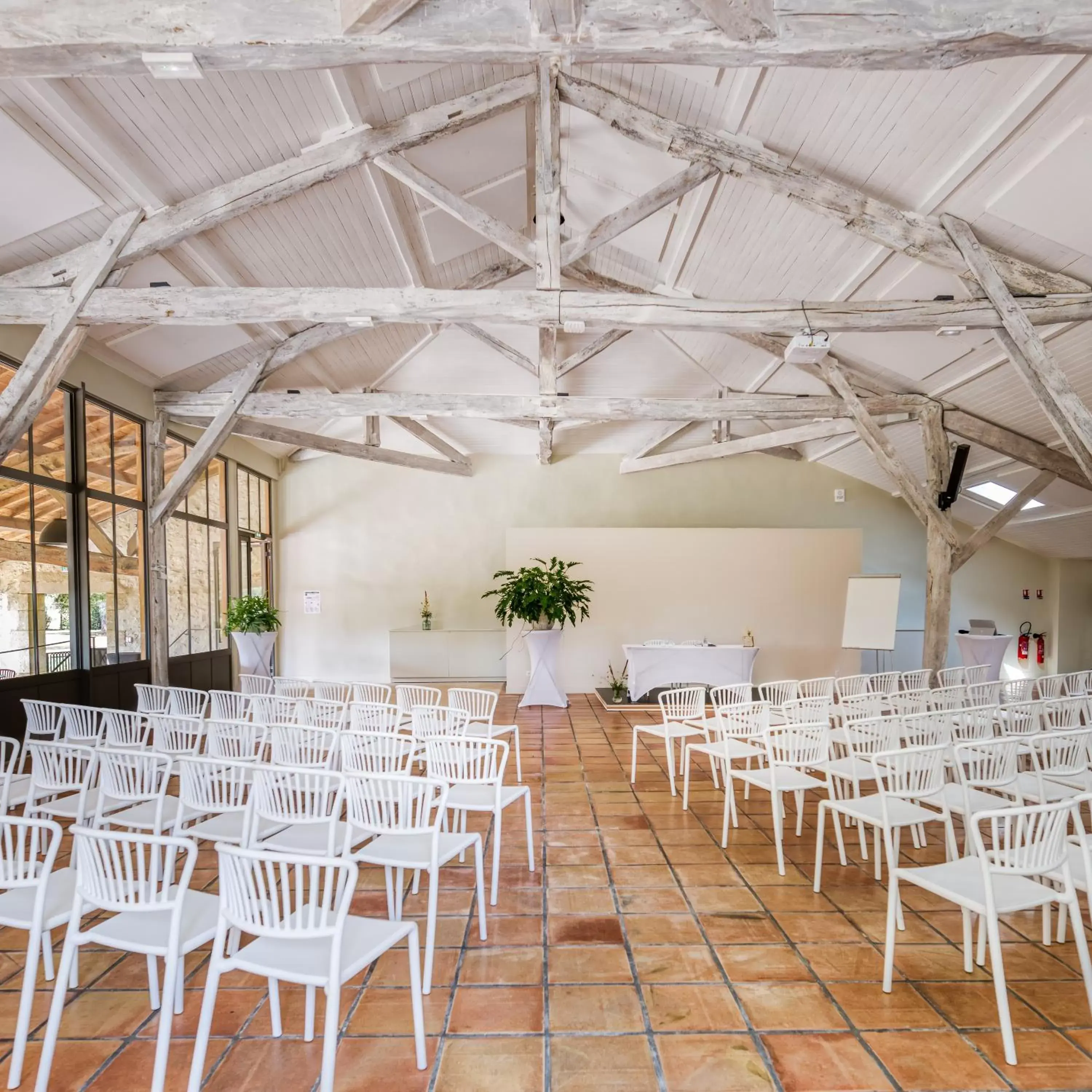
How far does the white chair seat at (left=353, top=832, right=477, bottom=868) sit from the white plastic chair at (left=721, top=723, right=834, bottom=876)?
173 centimetres

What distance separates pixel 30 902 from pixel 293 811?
91 centimetres

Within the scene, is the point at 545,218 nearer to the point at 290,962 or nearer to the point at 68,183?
the point at 68,183

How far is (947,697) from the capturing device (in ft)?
18.3

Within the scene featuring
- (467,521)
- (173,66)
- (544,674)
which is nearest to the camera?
(173,66)

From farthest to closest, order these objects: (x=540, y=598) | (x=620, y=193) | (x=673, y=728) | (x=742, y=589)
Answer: (x=742, y=589)
(x=540, y=598)
(x=620, y=193)
(x=673, y=728)

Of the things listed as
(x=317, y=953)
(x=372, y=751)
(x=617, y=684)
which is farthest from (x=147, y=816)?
(x=617, y=684)

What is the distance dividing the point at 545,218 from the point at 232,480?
23.3ft

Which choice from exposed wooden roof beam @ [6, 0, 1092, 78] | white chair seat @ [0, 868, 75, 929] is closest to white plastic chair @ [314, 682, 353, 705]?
white chair seat @ [0, 868, 75, 929]

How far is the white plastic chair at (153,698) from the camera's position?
19.1ft

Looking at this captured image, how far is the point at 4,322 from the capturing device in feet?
17.7

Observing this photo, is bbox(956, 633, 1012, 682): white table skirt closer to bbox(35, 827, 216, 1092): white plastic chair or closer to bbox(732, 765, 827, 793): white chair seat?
bbox(732, 765, 827, 793): white chair seat

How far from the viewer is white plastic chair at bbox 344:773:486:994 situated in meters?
2.86

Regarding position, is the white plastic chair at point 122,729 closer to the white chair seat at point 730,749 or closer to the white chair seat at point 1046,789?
the white chair seat at point 730,749

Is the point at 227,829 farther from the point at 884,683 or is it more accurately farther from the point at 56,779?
the point at 884,683
